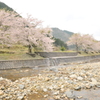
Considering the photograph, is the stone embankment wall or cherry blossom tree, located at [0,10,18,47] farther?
cherry blossom tree, located at [0,10,18,47]

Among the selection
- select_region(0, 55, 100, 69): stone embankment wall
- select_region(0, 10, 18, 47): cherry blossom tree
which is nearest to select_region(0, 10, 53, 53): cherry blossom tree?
select_region(0, 10, 18, 47): cherry blossom tree

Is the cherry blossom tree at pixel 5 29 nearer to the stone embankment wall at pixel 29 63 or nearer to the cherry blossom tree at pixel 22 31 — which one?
the cherry blossom tree at pixel 22 31

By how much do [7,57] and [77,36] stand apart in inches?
1345

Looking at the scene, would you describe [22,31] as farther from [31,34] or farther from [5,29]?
[5,29]

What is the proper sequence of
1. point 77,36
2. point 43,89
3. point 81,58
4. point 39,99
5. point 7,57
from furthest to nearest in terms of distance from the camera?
point 77,36 → point 81,58 → point 7,57 → point 43,89 → point 39,99

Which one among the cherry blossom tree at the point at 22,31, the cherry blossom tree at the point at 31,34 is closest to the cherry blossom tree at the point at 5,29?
the cherry blossom tree at the point at 22,31

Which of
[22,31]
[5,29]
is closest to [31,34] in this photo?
[22,31]

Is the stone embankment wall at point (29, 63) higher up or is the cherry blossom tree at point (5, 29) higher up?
the cherry blossom tree at point (5, 29)

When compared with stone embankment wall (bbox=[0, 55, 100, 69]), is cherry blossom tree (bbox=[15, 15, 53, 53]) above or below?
above

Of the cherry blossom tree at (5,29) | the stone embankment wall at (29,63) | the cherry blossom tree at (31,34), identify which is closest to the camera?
the stone embankment wall at (29,63)

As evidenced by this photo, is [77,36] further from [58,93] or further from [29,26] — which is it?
[58,93]

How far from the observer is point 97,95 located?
7.99 meters

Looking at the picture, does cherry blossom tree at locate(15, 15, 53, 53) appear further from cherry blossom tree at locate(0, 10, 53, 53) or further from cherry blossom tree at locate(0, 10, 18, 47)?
cherry blossom tree at locate(0, 10, 18, 47)

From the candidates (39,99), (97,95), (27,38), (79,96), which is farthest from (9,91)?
(27,38)
